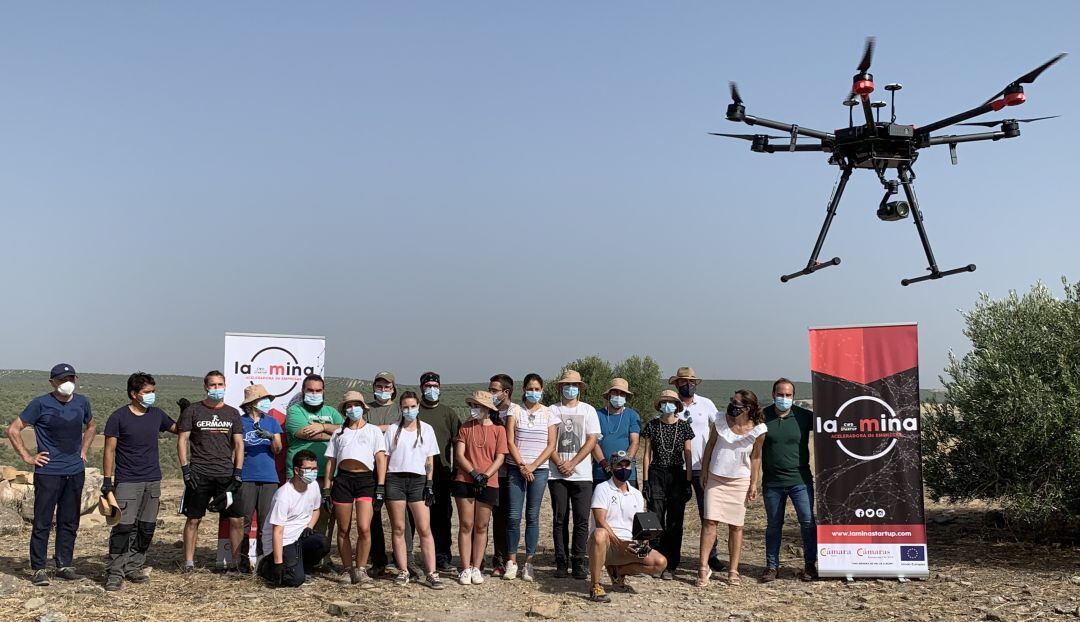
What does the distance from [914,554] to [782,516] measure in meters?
1.40

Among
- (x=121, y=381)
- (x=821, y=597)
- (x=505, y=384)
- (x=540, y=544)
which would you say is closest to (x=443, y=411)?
(x=505, y=384)

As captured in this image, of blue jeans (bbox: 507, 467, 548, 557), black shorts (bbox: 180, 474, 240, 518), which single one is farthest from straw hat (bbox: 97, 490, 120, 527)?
blue jeans (bbox: 507, 467, 548, 557)

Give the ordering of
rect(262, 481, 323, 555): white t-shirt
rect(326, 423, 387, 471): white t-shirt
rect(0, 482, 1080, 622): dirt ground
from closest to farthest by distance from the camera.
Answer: rect(0, 482, 1080, 622): dirt ground, rect(262, 481, 323, 555): white t-shirt, rect(326, 423, 387, 471): white t-shirt

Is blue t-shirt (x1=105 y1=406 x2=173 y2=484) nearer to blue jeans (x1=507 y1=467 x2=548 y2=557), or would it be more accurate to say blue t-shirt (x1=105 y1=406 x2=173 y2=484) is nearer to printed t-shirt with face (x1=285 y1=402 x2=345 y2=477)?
printed t-shirt with face (x1=285 y1=402 x2=345 y2=477)

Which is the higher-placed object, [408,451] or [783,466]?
[408,451]

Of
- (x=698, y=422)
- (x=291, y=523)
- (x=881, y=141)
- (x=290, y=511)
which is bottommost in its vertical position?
(x=291, y=523)

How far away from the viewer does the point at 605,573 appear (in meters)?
9.60

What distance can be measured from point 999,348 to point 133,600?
9.65 m

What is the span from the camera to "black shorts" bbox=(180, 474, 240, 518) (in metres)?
9.12

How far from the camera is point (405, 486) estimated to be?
888 cm

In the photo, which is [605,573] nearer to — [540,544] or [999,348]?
[540,544]

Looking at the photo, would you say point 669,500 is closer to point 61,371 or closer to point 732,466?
point 732,466

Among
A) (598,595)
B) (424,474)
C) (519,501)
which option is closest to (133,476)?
(424,474)

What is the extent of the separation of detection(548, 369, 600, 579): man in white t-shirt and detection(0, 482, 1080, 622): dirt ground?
45 cm
